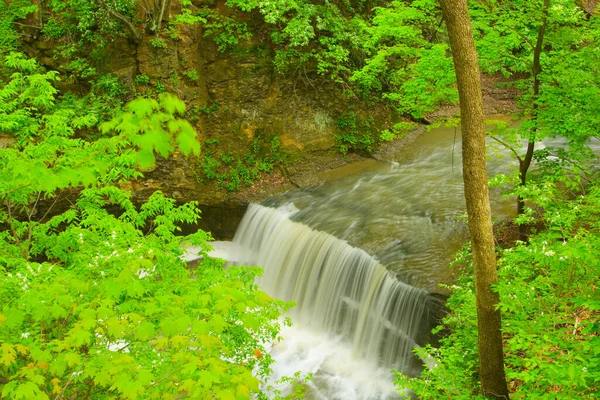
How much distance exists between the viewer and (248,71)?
1366 cm

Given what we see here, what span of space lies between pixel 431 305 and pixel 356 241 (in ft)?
8.35

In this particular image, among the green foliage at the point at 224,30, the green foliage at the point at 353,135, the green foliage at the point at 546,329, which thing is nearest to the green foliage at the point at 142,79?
the green foliage at the point at 224,30

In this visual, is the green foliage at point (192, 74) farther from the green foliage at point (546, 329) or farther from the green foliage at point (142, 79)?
the green foliage at point (546, 329)

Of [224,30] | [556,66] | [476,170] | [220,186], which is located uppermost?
[224,30]

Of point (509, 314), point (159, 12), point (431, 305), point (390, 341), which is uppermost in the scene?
point (159, 12)

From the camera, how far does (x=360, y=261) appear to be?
9.23m

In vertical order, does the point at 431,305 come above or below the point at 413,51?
below

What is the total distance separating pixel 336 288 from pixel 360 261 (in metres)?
0.82

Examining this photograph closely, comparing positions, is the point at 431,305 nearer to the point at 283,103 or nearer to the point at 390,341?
the point at 390,341

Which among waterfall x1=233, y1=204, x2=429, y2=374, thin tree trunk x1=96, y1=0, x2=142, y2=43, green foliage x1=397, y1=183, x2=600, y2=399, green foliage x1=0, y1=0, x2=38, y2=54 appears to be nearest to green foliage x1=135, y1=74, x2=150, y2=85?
thin tree trunk x1=96, y1=0, x2=142, y2=43

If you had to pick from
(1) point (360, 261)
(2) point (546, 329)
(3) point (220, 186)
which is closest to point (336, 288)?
(1) point (360, 261)

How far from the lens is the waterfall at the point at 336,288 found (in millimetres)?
8062

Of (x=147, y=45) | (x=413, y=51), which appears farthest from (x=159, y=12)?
(x=413, y=51)

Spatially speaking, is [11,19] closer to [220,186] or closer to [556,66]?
[220,186]
